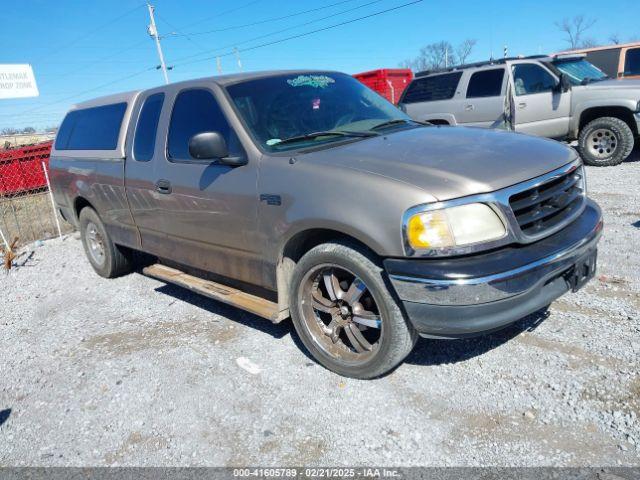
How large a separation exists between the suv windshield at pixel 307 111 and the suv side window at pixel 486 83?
594 cm

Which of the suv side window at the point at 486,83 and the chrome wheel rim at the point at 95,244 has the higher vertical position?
the suv side window at the point at 486,83

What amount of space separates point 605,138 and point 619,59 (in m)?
6.03

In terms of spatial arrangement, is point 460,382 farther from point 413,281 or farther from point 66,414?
point 66,414

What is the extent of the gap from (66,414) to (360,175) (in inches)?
95.6

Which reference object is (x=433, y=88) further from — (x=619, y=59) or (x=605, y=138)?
(x=619, y=59)

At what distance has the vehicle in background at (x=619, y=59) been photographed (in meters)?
12.6

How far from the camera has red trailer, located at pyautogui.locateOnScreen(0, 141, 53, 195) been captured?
1313 cm

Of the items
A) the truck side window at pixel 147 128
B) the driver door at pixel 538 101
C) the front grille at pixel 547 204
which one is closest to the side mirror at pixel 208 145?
the truck side window at pixel 147 128

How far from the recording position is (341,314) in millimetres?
3066

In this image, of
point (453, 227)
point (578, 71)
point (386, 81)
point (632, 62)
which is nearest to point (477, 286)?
point (453, 227)

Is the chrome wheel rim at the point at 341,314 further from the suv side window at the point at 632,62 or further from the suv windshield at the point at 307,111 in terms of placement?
the suv side window at the point at 632,62

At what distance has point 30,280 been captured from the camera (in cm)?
615

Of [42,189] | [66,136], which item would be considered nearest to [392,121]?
[66,136]

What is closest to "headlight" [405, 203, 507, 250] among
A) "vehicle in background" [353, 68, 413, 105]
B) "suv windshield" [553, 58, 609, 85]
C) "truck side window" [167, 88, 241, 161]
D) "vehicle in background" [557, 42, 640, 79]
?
"truck side window" [167, 88, 241, 161]
